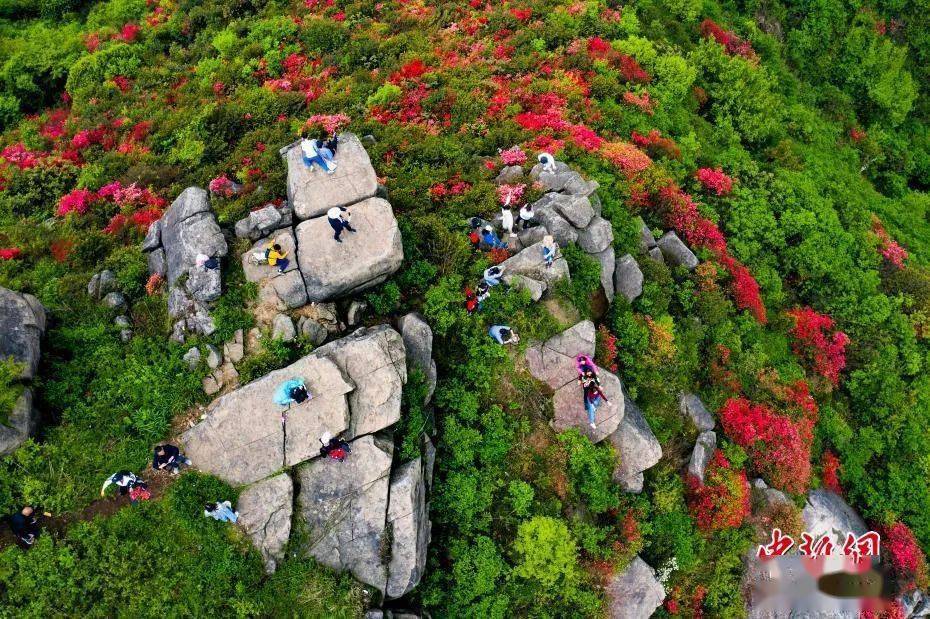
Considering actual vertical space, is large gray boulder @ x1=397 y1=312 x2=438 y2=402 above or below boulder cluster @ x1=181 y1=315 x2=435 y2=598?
above

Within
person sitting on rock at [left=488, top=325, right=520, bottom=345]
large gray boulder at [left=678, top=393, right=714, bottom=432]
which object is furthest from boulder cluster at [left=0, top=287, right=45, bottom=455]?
large gray boulder at [left=678, top=393, right=714, bottom=432]

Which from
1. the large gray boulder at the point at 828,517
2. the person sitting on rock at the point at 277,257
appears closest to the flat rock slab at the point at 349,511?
the person sitting on rock at the point at 277,257

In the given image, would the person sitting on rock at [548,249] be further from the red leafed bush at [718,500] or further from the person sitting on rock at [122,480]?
the person sitting on rock at [122,480]

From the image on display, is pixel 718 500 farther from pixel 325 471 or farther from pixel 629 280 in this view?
pixel 325 471

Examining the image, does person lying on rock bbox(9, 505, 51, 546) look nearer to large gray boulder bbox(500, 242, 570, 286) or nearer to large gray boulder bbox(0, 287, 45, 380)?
large gray boulder bbox(0, 287, 45, 380)

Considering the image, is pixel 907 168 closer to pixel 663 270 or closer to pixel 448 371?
pixel 663 270
